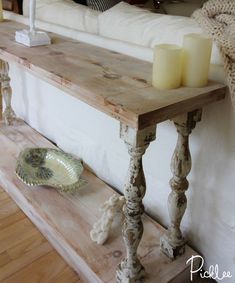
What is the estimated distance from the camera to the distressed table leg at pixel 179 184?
844mm

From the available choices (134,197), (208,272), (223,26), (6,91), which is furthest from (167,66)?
(6,91)

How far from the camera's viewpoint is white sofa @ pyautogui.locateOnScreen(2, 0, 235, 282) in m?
0.89

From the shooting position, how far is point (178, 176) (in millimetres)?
920

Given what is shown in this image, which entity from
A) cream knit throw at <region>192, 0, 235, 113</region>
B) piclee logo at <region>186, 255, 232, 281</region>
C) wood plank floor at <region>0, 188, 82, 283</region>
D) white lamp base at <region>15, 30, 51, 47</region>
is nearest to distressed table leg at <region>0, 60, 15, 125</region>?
white lamp base at <region>15, 30, 51, 47</region>

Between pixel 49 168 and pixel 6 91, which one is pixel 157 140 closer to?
pixel 49 168

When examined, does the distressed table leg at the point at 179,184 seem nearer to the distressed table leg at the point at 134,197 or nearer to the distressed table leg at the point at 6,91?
the distressed table leg at the point at 134,197

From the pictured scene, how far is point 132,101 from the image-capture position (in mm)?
698

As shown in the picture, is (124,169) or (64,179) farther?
(64,179)

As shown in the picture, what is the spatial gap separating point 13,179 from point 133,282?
691 millimetres

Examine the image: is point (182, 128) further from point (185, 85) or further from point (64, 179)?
point (64, 179)

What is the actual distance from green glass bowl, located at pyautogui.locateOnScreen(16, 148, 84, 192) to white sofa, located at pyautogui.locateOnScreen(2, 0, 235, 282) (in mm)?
74

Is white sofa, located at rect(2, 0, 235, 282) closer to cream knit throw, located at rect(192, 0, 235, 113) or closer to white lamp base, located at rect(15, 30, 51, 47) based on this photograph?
cream knit throw, located at rect(192, 0, 235, 113)

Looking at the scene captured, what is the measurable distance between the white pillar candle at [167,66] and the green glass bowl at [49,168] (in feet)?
2.09

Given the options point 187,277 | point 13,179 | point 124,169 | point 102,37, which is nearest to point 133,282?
point 187,277
